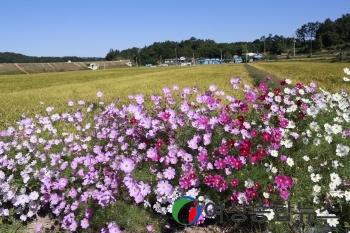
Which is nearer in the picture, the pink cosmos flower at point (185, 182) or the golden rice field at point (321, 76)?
the pink cosmos flower at point (185, 182)

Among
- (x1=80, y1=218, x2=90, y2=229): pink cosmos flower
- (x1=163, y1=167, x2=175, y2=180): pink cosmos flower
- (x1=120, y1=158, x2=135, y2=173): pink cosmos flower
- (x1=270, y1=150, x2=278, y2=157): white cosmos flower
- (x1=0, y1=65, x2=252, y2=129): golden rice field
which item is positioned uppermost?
(x1=270, y1=150, x2=278, y2=157): white cosmos flower

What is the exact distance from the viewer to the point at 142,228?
3.47m

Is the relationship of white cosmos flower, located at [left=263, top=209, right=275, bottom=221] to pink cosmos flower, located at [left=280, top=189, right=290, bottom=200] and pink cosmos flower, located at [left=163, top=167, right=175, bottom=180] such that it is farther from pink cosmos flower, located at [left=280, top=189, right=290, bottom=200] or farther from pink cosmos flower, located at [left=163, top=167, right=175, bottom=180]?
pink cosmos flower, located at [left=163, top=167, right=175, bottom=180]

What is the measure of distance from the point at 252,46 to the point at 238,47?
9481 mm

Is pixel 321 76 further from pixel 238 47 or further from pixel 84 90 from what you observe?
pixel 238 47

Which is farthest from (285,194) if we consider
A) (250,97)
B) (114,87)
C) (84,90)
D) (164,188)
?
(114,87)

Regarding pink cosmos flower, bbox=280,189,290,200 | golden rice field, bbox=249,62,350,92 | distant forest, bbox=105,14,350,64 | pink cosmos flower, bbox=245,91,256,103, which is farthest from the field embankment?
pink cosmos flower, bbox=280,189,290,200

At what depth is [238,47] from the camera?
544 ft

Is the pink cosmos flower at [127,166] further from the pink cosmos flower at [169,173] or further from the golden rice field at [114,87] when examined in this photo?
the golden rice field at [114,87]

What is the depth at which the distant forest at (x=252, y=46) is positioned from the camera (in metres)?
121

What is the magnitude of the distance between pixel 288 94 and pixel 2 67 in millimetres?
102350

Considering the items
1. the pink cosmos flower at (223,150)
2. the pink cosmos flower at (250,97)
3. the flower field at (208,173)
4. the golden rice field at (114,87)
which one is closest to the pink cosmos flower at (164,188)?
the flower field at (208,173)

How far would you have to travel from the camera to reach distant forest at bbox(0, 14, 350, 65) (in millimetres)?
121375

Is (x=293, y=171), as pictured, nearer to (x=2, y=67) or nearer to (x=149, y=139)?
(x=149, y=139)
